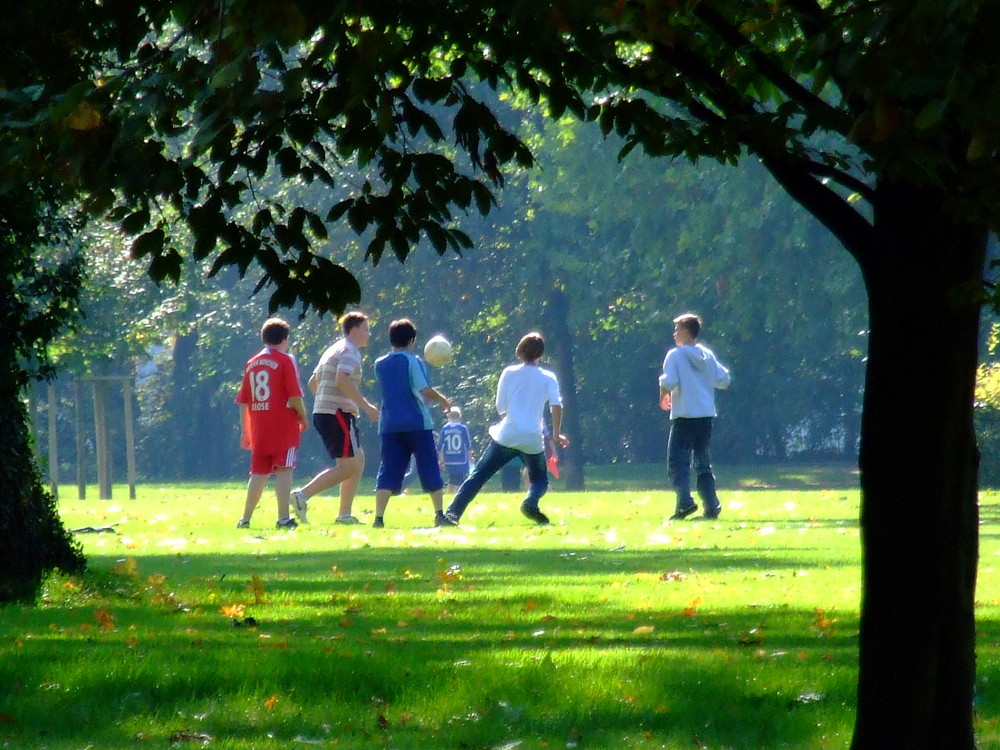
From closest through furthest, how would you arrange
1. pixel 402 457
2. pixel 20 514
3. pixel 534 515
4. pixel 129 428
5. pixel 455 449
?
pixel 20 514, pixel 402 457, pixel 534 515, pixel 455 449, pixel 129 428

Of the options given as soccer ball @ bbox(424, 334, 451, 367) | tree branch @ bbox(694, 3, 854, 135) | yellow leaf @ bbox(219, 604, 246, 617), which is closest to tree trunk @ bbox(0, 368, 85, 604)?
yellow leaf @ bbox(219, 604, 246, 617)

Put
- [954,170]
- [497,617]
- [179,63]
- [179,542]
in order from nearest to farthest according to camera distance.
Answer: [179,63] < [954,170] < [497,617] < [179,542]

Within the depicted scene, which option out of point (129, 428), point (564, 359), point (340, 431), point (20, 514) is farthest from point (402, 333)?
point (564, 359)

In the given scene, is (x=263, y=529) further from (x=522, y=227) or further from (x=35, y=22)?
(x=522, y=227)

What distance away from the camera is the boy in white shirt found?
14992 millimetres

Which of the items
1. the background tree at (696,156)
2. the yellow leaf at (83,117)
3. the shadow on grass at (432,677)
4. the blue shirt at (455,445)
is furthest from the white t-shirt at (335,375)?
the blue shirt at (455,445)

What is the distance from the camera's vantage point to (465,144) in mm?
4434

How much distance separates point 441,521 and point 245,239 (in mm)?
10555

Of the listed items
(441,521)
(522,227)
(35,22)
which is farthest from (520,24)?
(522,227)

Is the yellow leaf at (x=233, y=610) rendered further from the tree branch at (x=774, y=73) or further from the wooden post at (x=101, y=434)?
the wooden post at (x=101, y=434)

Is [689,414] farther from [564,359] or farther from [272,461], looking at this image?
[564,359]

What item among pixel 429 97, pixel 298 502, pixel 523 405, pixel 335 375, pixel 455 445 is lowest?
pixel 298 502

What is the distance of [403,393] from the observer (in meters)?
14.9

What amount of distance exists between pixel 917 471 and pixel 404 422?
10.8m
